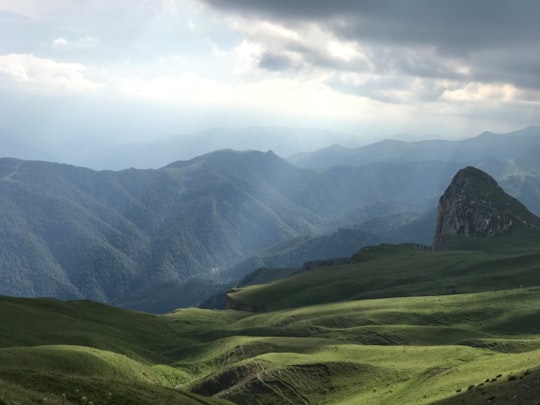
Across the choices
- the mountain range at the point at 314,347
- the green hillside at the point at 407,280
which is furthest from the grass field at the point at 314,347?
the green hillside at the point at 407,280

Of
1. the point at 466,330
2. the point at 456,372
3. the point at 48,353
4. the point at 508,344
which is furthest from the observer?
the point at 466,330

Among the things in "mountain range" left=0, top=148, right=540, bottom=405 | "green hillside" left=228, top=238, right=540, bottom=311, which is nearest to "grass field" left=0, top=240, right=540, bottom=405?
"mountain range" left=0, top=148, right=540, bottom=405

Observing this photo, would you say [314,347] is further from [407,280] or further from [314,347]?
A: [407,280]

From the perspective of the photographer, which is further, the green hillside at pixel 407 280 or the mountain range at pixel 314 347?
the green hillside at pixel 407 280

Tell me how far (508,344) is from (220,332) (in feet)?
233

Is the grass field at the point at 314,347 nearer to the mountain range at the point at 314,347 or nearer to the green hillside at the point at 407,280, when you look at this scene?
the mountain range at the point at 314,347

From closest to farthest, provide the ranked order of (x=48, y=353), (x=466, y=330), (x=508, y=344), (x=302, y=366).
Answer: (x=48, y=353) → (x=302, y=366) → (x=508, y=344) → (x=466, y=330)

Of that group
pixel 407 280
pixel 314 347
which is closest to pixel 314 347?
pixel 314 347

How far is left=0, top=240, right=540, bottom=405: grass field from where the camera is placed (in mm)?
46125

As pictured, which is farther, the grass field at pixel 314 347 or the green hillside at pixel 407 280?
the green hillside at pixel 407 280

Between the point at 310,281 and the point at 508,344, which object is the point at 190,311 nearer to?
the point at 310,281

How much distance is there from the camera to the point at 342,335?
106 m

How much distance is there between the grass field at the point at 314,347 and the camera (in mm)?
46125

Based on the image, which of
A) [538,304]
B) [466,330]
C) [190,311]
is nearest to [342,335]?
[466,330]
